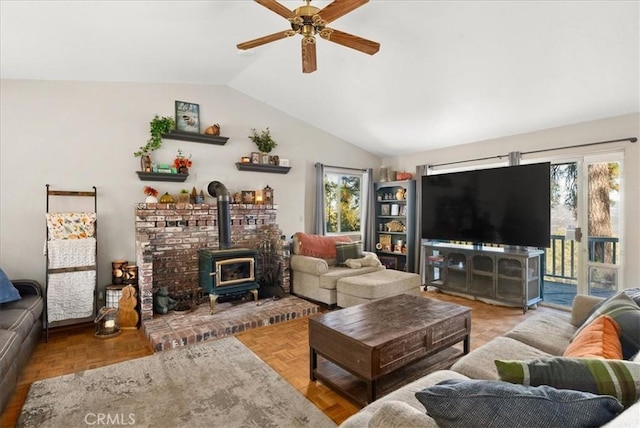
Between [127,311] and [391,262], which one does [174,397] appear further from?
[391,262]

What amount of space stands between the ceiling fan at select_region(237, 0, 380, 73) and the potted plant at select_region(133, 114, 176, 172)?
6.59 feet

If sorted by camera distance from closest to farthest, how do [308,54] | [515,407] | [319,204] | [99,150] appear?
1. [515,407]
2. [308,54]
3. [99,150]
4. [319,204]

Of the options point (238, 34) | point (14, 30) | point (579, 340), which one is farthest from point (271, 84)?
point (579, 340)

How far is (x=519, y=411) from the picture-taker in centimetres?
85

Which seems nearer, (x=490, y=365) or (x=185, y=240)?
(x=490, y=365)

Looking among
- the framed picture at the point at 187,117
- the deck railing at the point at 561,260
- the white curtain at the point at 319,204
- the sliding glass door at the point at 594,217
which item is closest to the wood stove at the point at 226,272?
the white curtain at the point at 319,204

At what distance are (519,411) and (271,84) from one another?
14.1ft

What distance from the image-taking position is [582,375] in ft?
3.41

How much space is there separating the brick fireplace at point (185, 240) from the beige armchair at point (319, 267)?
189 millimetres

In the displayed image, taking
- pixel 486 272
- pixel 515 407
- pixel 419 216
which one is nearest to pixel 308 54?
pixel 515 407

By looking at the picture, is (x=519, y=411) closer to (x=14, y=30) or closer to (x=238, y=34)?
(x=238, y=34)

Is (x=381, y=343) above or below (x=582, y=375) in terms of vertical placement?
below

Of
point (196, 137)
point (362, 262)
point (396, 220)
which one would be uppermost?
point (196, 137)

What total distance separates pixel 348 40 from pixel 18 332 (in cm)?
326
